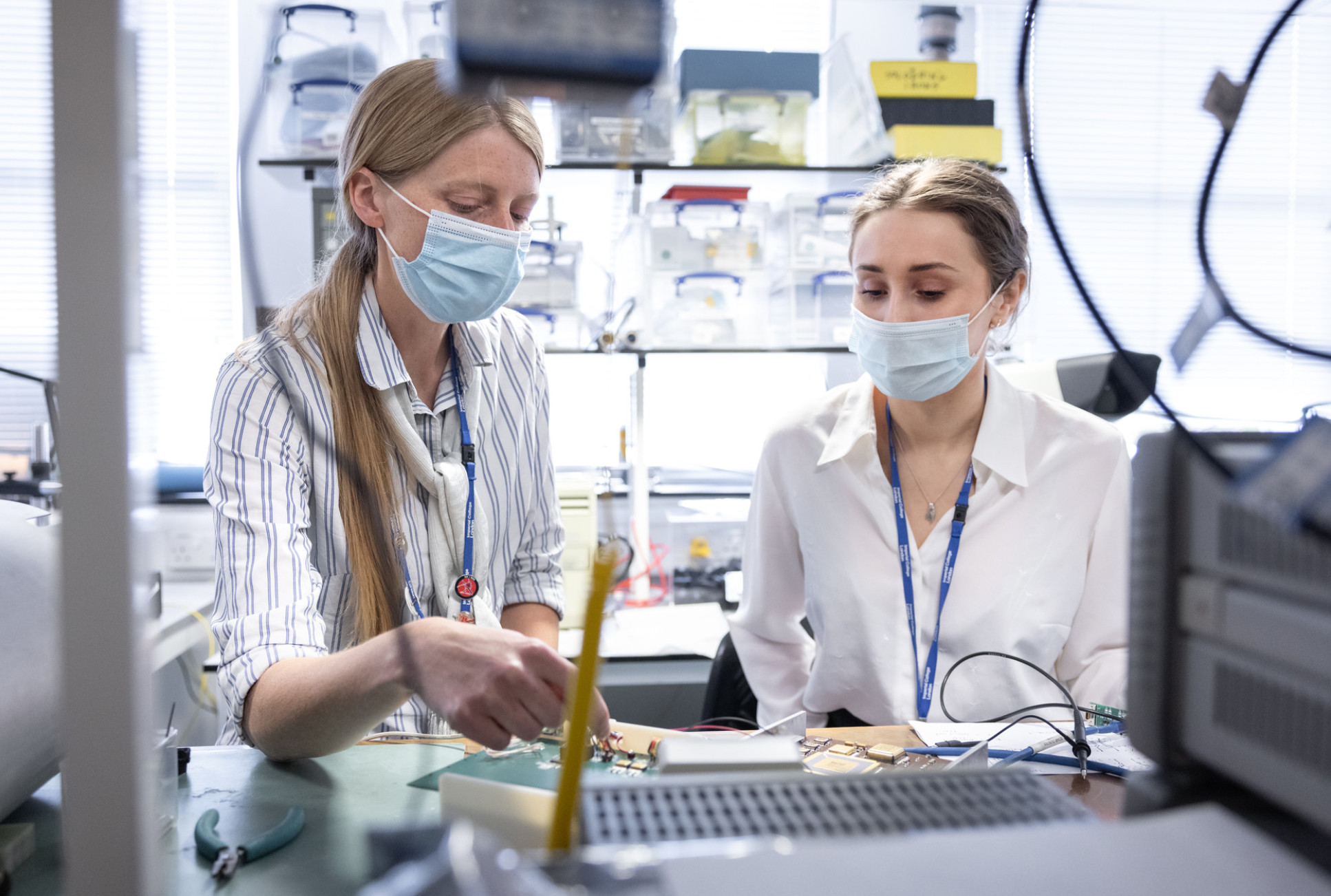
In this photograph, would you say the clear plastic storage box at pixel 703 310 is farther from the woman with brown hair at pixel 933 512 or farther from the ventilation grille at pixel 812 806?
the ventilation grille at pixel 812 806

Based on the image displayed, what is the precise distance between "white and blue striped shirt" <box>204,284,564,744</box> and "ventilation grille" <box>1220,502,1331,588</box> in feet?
2.91

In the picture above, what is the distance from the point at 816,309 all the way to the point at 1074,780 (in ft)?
5.85

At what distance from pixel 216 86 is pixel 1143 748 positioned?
2895 mm

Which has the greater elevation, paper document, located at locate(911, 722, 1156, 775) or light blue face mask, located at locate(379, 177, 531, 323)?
light blue face mask, located at locate(379, 177, 531, 323)

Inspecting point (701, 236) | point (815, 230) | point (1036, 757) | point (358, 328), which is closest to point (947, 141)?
point (815, 230)

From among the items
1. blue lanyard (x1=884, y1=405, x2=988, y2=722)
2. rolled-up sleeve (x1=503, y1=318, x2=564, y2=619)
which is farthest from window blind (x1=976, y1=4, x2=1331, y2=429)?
rolled-up sleeve (x1=503, y1=318, x2=564, y2=619)

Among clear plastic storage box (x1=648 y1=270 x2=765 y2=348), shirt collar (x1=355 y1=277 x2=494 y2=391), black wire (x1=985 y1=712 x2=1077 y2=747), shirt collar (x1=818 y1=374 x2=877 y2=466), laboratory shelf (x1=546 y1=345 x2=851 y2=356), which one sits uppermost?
clear plastic storage box (x1=648 y1=270 x2=765 y2=348)

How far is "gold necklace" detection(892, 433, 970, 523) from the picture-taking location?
1495mm

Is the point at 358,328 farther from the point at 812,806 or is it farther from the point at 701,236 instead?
the point at 701,236

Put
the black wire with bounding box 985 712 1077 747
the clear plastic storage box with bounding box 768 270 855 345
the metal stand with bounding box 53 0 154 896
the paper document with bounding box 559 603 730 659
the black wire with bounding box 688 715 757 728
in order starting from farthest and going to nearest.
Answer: the clear plastic storage box with bounding box 768 270 855 345 → the paper document with bounding box 559 603 730 659 → the black wire with bounding box 688 715 757 728 → the black wire with bounding box 985 712 1077 747 → the metal stand with bounding box 53 0 154 896

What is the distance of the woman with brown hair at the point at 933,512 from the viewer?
1.39 metres

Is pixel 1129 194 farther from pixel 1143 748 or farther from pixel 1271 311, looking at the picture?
pixel 1143 748

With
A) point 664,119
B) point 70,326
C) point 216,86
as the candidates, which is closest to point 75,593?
point 70,326

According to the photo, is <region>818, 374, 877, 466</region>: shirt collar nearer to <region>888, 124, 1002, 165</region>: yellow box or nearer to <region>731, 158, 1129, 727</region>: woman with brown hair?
<region>731, 158, 1129, 727</region>: woman with brown hair
